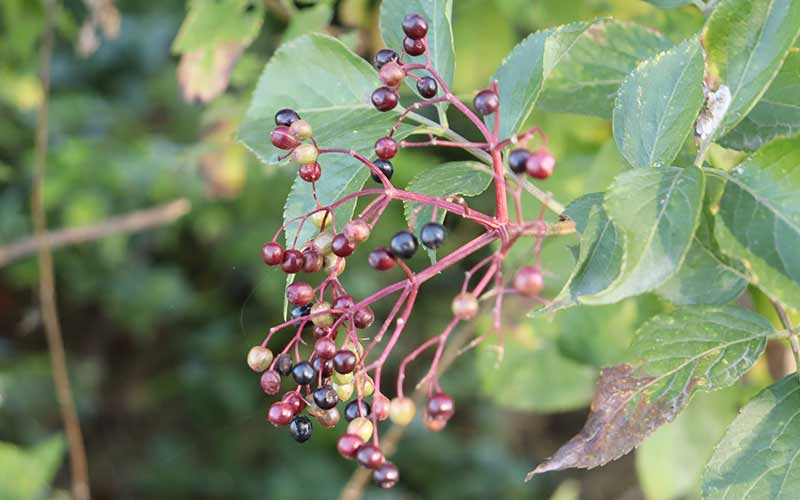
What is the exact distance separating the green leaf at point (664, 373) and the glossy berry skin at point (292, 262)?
293 millimetres

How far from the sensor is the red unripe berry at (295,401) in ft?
2.80

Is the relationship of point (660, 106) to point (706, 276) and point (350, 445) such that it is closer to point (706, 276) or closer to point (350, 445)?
point (706, 276)

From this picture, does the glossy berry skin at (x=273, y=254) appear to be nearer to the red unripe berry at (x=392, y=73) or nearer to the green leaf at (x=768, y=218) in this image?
the red unripe berry at (x=392, y=73)

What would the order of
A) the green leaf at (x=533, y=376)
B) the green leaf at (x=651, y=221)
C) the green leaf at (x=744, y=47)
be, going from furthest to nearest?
the green leaf at (x=533, y=376) → the green leaf at (x=744, y=47) → the green leaf at (x=651, y=221)

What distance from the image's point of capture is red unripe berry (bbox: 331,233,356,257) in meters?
0.80

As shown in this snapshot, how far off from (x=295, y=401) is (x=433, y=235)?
0.22 metres

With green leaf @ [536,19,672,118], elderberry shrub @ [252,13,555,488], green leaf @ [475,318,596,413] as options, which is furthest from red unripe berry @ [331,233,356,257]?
green leaf @ [475,318,596,413]

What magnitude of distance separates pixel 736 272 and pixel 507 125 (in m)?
0.27

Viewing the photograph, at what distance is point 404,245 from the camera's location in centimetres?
74

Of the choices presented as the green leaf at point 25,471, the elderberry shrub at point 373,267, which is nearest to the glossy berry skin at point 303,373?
the elderberry shrub at point 373,267

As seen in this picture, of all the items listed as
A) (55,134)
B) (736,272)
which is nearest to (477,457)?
(55,134)

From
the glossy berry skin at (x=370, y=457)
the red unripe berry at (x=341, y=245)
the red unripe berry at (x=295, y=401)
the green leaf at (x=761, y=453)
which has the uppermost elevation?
the red unripe berry at (x=341, y=245)

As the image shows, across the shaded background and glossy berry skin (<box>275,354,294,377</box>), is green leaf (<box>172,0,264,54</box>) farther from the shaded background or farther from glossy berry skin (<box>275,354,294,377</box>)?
glossy berry skin (<box>275,354,294,377</box>)

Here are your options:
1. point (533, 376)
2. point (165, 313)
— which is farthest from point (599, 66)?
point (165, 313)
